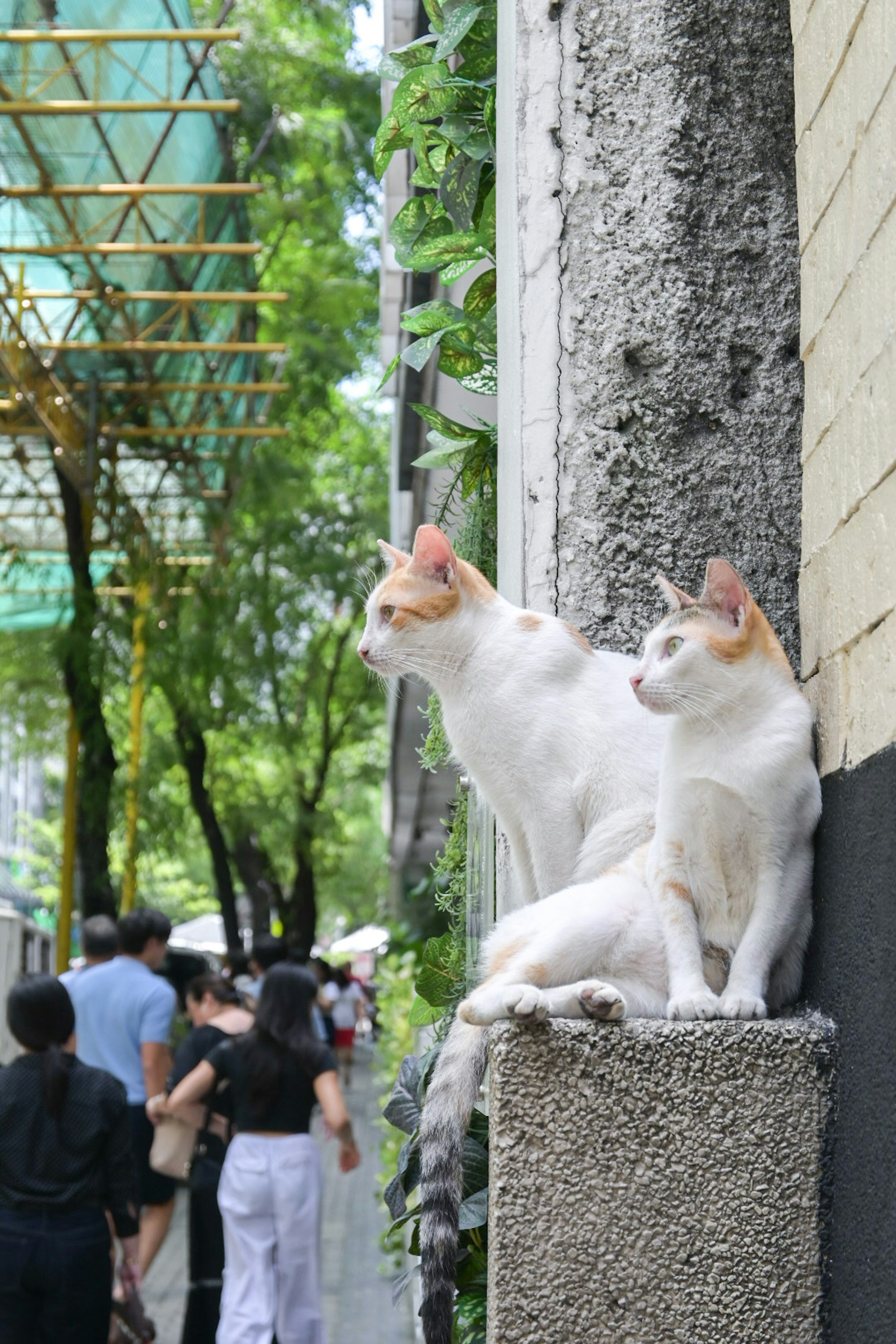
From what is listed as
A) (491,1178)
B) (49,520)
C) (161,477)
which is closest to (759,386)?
(491,1178)

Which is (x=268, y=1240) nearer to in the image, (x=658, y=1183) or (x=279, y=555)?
(x=658, y=1183)

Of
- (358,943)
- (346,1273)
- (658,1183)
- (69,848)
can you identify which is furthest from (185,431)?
(358,943)

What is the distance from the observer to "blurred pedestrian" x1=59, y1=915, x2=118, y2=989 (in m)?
8.07

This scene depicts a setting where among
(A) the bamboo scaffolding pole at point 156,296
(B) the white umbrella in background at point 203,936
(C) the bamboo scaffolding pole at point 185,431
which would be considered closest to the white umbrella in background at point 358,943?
(B) the white umbrella in background at point 203,936

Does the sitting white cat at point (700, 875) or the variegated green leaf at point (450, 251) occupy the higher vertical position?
the variegated green leaf at point (450, 251)

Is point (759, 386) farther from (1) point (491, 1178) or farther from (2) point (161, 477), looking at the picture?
(2) point (161, 477)

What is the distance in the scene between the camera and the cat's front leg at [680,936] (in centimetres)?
204

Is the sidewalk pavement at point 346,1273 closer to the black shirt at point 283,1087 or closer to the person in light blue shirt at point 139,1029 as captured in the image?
the black shirt at point 283,1087

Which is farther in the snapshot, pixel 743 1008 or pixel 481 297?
pixel 481 297

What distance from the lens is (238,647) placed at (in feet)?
63.6

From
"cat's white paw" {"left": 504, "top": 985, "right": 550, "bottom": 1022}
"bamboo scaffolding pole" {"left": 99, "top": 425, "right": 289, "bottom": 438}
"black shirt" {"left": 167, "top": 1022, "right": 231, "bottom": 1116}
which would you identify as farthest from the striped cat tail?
"bamboo scaffolding pole" {"left": 99, "top": 425, "right": 289, "bottom": 438}

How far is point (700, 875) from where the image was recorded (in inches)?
83.4

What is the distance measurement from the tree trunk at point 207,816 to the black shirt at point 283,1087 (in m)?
11.1

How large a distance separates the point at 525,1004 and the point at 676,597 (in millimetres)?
688
